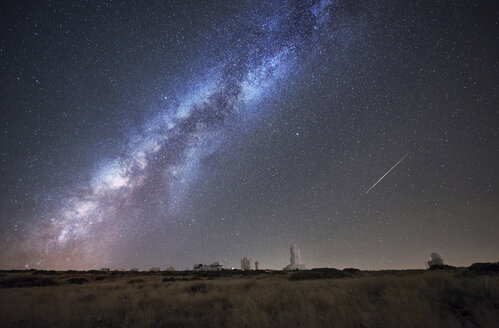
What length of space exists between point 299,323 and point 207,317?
2.98 meters

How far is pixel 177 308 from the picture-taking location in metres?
8.91

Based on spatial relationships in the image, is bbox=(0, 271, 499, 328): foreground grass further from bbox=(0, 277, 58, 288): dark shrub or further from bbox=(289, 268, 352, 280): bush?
bbox=(0, 277, 58, 288): dark shrub

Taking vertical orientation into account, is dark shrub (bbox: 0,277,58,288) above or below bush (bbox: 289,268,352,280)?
below

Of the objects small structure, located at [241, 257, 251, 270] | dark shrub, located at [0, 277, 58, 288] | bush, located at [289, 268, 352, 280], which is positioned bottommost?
dark shrub, located at [0, 277, 58, 288]

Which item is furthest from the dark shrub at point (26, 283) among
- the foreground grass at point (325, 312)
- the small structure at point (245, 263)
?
the small structure at point (245, 263)

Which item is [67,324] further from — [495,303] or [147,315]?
[495,303]

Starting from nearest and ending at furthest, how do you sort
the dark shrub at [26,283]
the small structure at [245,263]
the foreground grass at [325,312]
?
1. the foreground grass at [325,312]
2. the dark shrub at [26,283]
3. the small structure at [245,263]

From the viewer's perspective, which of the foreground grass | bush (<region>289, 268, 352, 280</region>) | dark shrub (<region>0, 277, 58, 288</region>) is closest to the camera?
the foreground grass

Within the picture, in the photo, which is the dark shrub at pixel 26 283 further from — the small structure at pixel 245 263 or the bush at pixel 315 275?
the small structure at pixel 245 263

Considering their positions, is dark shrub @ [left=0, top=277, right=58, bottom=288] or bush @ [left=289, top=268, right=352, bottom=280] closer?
bush @ [left=289, top=268, right=352, bottom=280]

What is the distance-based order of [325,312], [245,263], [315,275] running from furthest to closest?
[245,263], [315,275], [325,312]

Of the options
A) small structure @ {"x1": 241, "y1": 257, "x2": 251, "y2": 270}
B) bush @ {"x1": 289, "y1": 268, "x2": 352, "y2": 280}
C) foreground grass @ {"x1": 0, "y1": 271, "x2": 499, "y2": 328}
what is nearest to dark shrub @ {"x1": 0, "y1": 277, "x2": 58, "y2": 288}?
foreground grass @ {"x1": 0, "y1": 271, "x2": 499, "y2": 328}

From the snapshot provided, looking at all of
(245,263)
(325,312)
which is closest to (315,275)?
(325,312)

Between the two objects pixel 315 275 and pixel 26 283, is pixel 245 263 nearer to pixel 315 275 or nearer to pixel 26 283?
pixel 26 283
